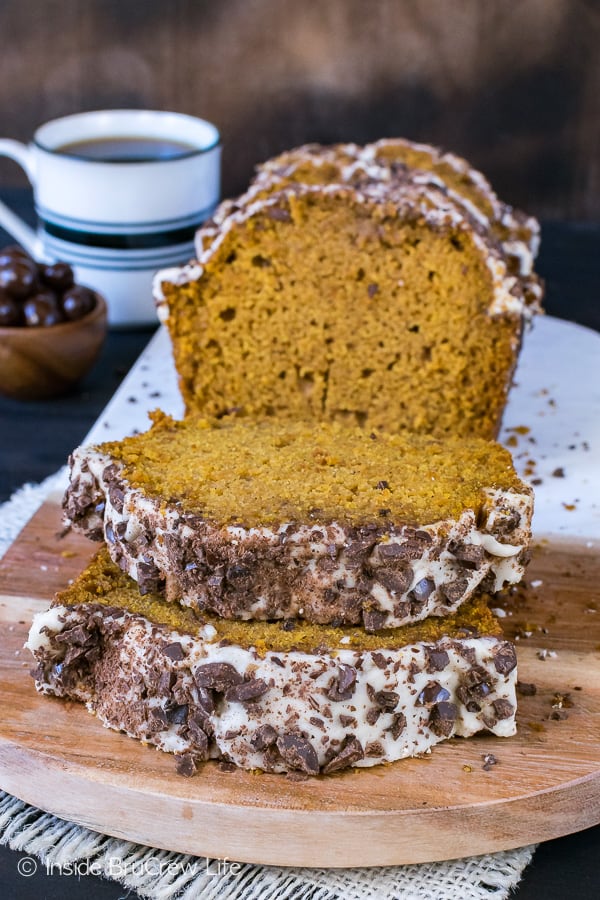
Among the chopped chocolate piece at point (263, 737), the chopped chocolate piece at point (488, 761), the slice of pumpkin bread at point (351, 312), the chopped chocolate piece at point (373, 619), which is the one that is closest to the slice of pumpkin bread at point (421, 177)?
the slice of pumpkin bread at point (351, 312)

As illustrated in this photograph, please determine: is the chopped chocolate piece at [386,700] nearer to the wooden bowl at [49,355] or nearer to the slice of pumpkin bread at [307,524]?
the slice of pumpkin bread at [307,524]

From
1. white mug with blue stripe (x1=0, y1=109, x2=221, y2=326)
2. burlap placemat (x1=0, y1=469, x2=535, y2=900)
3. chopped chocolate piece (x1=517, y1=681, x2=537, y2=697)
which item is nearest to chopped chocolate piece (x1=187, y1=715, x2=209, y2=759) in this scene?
burlap placemat (x1=0, y1=469, x2=535, y2=900)

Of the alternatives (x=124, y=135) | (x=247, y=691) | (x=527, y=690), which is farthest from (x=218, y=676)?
(x=124, y=135)

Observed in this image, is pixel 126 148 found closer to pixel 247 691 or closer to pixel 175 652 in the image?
pixel 175 652

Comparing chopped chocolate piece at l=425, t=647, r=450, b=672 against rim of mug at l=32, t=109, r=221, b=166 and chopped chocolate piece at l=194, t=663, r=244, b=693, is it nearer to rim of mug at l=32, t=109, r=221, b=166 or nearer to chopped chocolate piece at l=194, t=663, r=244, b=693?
chopped chocolate piece at l=194, t=663, r=244, b=693

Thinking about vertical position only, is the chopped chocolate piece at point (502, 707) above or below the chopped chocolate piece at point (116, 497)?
below
